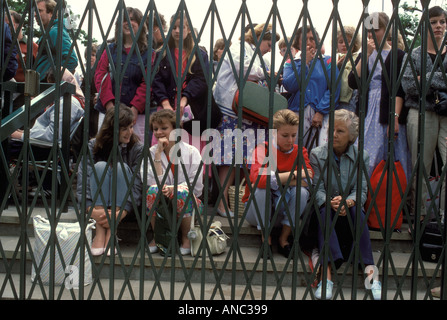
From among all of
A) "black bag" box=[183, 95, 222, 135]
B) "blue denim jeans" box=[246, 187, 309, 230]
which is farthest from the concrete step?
"black bag" box=[183, 95, 222, 135]

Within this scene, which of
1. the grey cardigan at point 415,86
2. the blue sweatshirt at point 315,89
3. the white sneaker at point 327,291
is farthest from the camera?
the blue sweatshirt at point 315,89

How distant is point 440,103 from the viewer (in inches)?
157

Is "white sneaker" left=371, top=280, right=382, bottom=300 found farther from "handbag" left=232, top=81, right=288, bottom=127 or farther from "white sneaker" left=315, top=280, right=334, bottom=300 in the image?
"handbag" left=232, top=81, right=288, bottom=127

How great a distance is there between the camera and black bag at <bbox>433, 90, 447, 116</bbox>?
398 centimetres

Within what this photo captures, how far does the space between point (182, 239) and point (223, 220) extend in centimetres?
57

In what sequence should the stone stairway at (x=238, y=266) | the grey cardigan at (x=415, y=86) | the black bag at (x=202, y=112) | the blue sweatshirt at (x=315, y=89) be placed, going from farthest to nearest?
the blue sweatshirt at (x=315, y=89), the black bag at (x=202, y=112), the grey cardigan at (x=415, y=86), the stone stairway at (x=238, y=266)

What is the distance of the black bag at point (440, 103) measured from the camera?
3977 mm

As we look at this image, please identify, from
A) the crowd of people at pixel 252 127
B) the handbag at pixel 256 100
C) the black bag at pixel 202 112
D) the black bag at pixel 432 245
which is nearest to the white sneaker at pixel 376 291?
the crowd of people at pixel 252 127

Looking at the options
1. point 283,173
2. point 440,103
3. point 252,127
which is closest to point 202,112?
point 252,127

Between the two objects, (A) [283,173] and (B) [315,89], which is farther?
(B) [315,89]

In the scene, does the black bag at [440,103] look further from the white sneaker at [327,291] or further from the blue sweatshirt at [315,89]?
the white sneaker at [327,291]

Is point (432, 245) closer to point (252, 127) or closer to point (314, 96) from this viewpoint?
point (314, 96)

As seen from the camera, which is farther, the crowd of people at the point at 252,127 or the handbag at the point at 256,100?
the handbag at the point at 256,100
